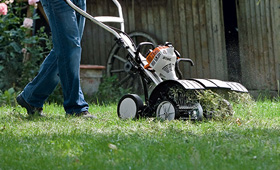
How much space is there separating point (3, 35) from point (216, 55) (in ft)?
10.4

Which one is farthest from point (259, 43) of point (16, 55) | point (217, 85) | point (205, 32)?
point (217, 85)

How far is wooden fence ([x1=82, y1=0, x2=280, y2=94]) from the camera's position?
7762 mm

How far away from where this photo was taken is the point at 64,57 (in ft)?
15.1

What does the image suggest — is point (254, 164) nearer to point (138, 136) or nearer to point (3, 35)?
point (138, 136)

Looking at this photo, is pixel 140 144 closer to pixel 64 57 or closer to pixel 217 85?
pixel 217 85

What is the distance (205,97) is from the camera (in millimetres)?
4188

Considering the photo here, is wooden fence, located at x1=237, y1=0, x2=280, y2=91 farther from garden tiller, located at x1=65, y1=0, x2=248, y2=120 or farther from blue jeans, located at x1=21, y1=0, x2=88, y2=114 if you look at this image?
blue jeans, located at x1=21, y1=0, x2=88, y2=114

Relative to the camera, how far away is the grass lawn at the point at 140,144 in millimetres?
2842

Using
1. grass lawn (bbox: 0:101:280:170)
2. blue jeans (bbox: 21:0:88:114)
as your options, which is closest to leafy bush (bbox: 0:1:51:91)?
blue jeans (bbox: 21:0:88:114)

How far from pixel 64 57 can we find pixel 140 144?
1575mm

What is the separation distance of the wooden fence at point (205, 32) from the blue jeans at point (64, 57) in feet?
12.3

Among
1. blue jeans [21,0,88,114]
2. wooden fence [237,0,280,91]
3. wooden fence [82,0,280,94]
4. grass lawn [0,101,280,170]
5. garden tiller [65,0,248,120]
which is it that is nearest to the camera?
grass lawn [0,101,280,170]

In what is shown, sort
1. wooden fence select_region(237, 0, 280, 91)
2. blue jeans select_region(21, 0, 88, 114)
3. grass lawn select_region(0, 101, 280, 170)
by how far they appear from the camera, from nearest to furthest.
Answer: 1. grass lawn select_region(0, 101, 280, 170)
2. blue jeans select_region(21, 0, 88, 114)
3. wooden fence select_region(237, 0, 280, 91)

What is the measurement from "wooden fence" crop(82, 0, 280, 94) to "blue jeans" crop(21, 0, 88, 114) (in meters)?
3.74
